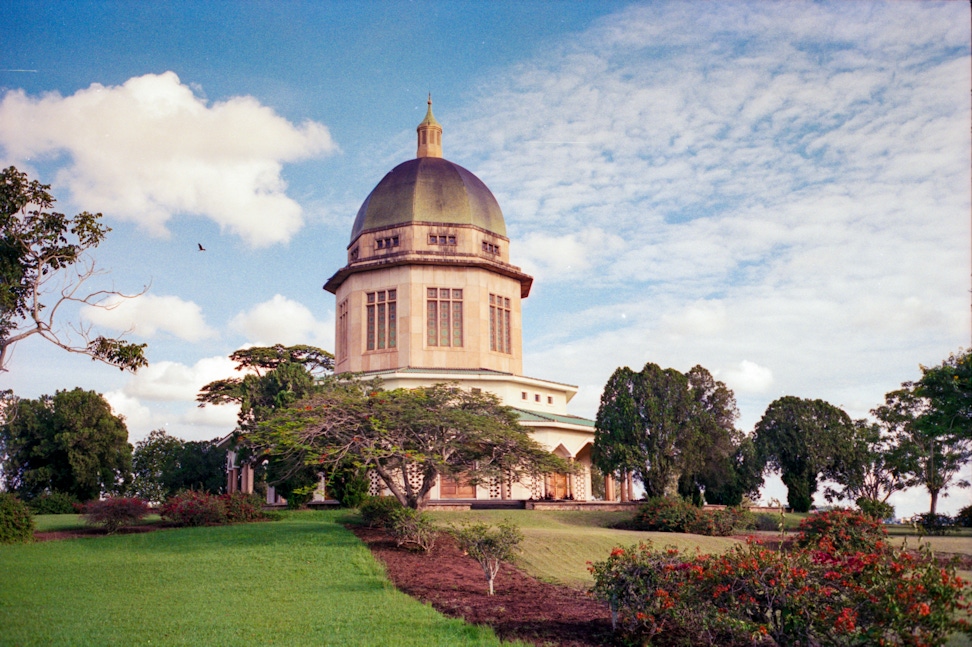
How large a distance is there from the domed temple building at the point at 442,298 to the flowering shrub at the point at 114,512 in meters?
16.1

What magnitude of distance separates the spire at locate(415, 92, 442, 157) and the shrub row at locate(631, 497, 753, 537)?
27722mm

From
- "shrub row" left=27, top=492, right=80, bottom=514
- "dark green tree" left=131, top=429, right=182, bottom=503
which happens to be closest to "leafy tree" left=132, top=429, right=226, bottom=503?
"dark green tree" left=131, top=429, right=182, bottom=503

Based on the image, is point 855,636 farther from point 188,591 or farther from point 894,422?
point 894,422

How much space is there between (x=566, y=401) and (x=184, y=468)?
27.0m

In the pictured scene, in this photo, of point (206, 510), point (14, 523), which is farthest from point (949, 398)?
point (14, 523)

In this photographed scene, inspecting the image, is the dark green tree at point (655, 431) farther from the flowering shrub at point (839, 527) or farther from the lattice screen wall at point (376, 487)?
the flowering shrub at point (839, 527)

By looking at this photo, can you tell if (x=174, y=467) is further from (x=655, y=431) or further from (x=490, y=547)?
(x=490, y=547)

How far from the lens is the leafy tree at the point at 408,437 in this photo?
885 inches

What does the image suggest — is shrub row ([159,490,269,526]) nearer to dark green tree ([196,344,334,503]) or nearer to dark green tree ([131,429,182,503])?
dark green tree ([196,344,334,503])

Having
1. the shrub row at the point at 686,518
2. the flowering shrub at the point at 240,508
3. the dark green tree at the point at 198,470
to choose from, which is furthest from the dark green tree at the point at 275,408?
Result: the dark green tree at the point at 198,470

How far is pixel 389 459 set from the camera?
78.1ft

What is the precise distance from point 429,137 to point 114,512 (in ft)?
99.0

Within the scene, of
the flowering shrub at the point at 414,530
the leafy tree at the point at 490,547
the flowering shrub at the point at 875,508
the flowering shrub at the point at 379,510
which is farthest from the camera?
the flowering shrub at the point at 875,508

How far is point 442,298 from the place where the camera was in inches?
1735
